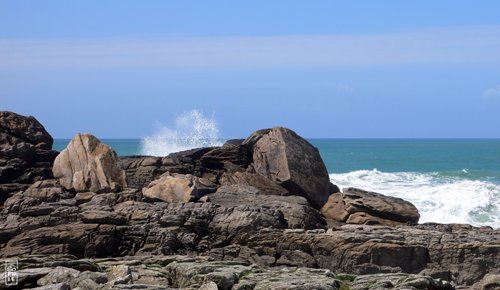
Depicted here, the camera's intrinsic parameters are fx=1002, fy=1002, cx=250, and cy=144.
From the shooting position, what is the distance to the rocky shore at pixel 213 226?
65.0 ft

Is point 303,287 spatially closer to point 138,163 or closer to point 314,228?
point 314,228

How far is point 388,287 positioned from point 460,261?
6.29m

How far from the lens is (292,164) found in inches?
1206

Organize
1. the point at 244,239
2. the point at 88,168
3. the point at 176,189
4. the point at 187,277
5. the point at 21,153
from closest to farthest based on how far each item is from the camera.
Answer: the point at 187,277, the point at 244,239, the point at 176,189, the point at 88,168, the point at 21,153

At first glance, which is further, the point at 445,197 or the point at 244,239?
the point at 445,197

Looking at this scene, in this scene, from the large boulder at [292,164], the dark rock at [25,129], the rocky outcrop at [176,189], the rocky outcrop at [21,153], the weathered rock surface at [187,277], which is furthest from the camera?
the dark rock at [25,129]

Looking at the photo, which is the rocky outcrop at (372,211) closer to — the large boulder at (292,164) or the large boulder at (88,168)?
the large boulder at (292,164)

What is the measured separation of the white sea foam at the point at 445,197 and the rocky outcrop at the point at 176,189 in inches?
734

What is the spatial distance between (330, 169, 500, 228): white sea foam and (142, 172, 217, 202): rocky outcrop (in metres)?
18.7

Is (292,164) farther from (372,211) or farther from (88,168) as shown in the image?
(88,168)

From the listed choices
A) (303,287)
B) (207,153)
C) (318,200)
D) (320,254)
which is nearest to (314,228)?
(320,254)

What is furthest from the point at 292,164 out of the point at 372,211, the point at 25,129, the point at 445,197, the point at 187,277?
the point at 445,197

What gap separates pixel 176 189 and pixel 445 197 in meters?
25.2

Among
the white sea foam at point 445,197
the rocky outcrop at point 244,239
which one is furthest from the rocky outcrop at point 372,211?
the white sea foam at point 445,197
